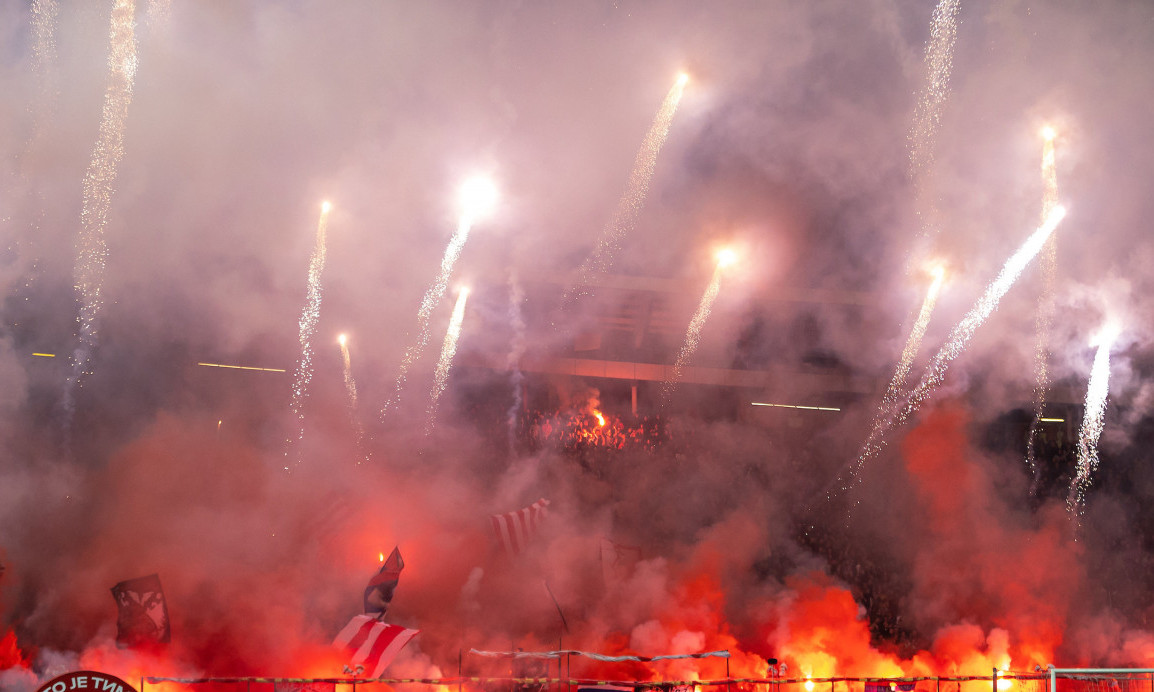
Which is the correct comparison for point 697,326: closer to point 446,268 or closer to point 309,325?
point 446,268

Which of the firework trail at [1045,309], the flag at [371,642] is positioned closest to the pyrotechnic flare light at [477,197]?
the flag at [371,642]

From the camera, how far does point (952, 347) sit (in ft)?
43.9

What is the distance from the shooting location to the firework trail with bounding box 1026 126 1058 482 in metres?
11.8

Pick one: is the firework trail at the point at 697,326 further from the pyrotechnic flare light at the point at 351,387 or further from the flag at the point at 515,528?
the pyrotechnic flare light at the point at 351,387

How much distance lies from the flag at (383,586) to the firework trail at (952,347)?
7.66 m

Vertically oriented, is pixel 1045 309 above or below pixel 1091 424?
above

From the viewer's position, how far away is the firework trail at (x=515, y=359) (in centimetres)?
1363

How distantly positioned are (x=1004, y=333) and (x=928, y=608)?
188 inches

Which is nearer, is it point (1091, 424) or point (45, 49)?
point (45, 49)

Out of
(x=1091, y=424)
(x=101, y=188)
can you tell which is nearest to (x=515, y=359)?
(x=101, y=188)

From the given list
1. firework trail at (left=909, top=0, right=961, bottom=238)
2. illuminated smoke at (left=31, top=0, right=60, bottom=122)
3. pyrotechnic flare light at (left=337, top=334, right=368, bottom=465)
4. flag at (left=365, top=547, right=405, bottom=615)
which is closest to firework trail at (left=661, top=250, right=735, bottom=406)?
firework trail at (left=909, top=0, right=961, bottom=238)

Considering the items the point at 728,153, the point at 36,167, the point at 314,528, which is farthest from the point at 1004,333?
the point at 36,167

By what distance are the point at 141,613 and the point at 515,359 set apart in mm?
6970

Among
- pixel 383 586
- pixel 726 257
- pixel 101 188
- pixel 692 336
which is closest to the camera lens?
pixel 383 586
